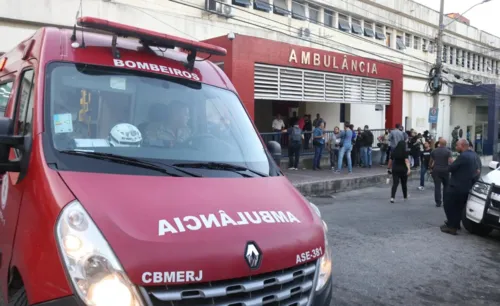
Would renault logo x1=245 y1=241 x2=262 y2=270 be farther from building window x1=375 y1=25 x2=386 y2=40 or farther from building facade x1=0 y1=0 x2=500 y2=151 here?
building window x1=375 y1=25 x2=386 y2=40

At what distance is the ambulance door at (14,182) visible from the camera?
2531mm

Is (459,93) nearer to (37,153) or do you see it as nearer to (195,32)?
(195,32)

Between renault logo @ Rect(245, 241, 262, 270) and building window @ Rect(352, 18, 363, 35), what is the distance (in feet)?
82.8

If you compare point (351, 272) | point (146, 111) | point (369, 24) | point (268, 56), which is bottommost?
point (351, 272)

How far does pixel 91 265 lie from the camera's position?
1.92 metres

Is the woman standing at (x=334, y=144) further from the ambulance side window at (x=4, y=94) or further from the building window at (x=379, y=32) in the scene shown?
the building window at (x=379, y=32)

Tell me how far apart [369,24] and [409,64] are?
4.17 meters

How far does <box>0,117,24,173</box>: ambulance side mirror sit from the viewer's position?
2.43 m

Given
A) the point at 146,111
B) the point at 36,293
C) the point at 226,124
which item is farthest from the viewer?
the point at 226,124

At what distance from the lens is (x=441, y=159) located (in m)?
10.5

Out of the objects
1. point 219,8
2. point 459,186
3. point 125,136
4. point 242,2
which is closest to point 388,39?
point 242,2

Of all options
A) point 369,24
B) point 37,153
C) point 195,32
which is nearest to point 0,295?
point 37,153

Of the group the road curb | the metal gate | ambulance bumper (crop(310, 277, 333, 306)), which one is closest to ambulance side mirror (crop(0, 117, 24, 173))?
ambulance bumper (crop(310, 277, 333, 306))

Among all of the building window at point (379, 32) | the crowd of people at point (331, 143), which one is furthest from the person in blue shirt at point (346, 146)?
the building window at point (379, 32)
